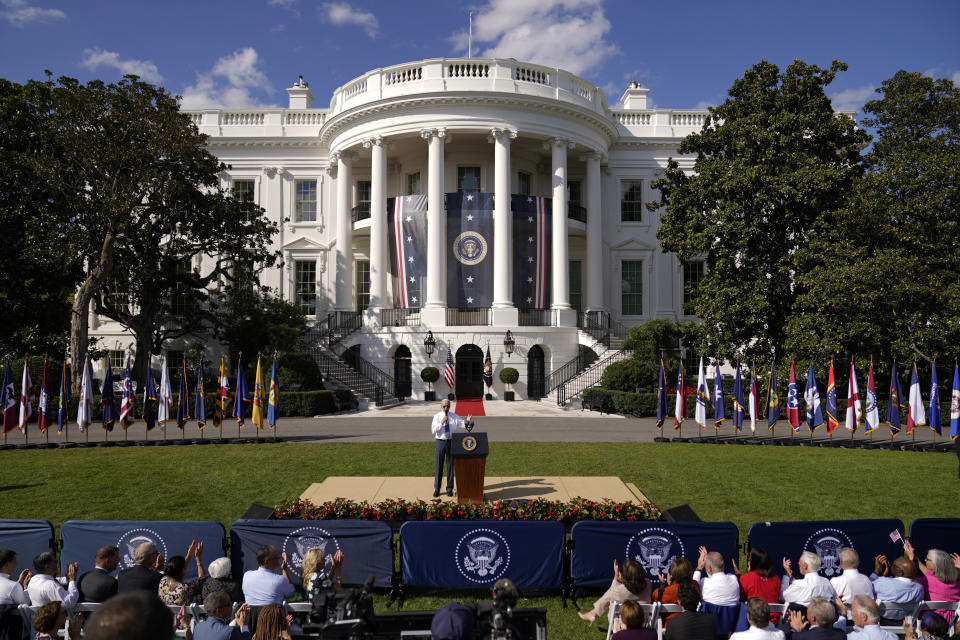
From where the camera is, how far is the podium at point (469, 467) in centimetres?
1116

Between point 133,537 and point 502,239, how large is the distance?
25.5 meters

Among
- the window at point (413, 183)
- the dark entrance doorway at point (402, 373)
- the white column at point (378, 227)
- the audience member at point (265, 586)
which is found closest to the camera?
the audience member at point (265, 586)

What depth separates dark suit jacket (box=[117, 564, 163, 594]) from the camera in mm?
5699

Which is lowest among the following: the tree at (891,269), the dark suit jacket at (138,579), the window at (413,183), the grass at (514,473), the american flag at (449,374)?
the grass at (514,473)

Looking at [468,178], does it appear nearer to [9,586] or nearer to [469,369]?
[469,369]

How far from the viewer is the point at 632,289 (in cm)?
3825

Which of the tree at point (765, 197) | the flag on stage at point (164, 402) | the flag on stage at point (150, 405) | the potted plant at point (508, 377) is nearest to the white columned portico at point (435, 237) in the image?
the potted plant at point (508, 377)

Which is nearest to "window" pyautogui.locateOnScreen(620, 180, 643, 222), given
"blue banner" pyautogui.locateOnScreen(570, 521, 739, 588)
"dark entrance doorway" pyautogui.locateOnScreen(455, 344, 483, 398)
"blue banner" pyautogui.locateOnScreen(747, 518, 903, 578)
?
"dark entrance doorway" pyautogui.locateOnScreen(455, 344, 483, 398)

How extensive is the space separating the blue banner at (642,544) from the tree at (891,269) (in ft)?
55.1

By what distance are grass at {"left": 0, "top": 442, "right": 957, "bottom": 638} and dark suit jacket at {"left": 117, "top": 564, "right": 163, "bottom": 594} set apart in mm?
2780

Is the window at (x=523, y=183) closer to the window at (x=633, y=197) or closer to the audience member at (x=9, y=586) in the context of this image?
the window at (x=633, y=197)

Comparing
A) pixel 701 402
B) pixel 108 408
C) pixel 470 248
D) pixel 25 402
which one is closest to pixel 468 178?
pixel 470 248

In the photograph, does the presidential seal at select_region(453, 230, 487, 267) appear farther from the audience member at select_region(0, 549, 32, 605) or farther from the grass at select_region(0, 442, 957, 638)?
the audience member at select_region(0, 549, 32, 605)

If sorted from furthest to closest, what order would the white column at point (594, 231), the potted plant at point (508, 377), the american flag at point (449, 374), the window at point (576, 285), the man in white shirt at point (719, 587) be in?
the window at point (576, 285)
the white column at point (594, 231)
the potted plant at point (508, 377)
the american flag at point (449, 374)
the man in white shirt at point (719, 587)
